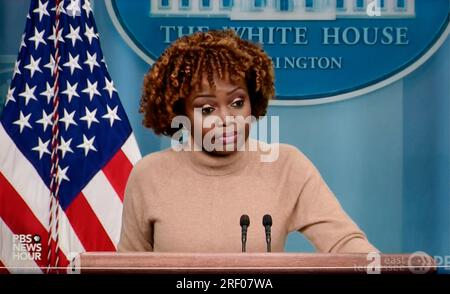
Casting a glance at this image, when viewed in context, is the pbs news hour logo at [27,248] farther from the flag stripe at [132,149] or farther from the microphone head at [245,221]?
the microphone head at [245,221]

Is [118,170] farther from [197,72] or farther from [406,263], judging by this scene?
[406,263]

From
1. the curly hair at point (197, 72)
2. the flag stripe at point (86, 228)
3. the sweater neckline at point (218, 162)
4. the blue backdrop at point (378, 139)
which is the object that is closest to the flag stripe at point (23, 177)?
the flag stripe at point (86, 228)

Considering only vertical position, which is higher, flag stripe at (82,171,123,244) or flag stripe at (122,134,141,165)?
flag stripe at (122,134,141,165)

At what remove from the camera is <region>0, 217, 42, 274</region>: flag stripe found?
3.99m

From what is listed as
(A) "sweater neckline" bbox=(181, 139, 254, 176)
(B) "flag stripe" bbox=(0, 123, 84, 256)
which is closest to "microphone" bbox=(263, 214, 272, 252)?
(A) "sweater neckline" bbox=(181, 139, 254, 176)

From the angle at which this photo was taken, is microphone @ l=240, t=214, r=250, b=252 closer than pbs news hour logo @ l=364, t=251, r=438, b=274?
Yes

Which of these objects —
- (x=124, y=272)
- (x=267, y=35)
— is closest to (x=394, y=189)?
(x=267, y=35)

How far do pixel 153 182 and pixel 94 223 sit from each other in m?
0.34

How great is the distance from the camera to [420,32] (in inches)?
159

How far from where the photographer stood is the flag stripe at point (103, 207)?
403 centimetres

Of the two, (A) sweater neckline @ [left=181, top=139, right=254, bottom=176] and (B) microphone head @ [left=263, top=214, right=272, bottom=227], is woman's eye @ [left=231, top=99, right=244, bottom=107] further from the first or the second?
(B) microphone head @ [left=263, top=214, right=272, bottom=227]

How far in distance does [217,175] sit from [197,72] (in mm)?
497

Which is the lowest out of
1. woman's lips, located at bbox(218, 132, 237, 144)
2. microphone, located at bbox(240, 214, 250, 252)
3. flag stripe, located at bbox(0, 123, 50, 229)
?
microphone, located at bbox(240, 214, 250, 252)

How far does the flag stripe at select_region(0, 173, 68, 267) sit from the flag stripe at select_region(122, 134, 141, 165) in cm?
53
